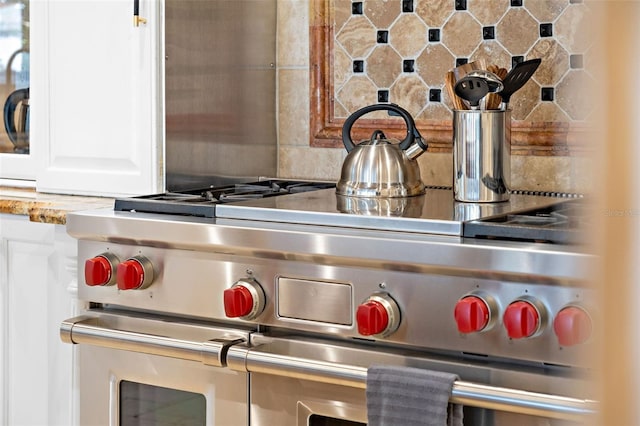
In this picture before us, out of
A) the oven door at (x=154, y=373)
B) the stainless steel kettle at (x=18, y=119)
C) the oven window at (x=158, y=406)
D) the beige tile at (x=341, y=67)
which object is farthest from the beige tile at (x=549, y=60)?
the stainless steel kettle at (x=18, y=119)

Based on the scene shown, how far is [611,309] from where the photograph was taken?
0.15 m

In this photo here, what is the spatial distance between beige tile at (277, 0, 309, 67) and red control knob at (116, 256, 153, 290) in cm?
78

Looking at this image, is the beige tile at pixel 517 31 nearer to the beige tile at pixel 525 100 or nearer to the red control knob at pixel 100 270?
the beige tile at pixel 525 100

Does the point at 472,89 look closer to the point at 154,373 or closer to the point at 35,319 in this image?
the point at 154,373

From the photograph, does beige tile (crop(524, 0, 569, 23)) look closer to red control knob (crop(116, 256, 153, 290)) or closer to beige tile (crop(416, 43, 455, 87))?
beige tile (crop(416, 43, 455, 87))

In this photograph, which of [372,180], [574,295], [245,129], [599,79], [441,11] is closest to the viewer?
[599,79]

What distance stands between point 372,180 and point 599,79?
145 centimetres

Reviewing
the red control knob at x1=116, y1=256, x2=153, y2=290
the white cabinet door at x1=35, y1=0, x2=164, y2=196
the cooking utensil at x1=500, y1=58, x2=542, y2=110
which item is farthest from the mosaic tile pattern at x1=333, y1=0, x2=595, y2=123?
the red control knob at x1=116, y1=256, x2=153, y2=290

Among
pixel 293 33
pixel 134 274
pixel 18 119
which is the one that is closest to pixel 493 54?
pixel 293 33

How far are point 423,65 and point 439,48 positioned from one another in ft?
0.17

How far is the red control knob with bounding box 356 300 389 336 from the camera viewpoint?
123cm

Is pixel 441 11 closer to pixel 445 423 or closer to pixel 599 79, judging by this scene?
pixel 445 423

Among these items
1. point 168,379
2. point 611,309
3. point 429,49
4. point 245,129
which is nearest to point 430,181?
point 429,49

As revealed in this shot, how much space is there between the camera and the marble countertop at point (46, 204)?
1.77 m
